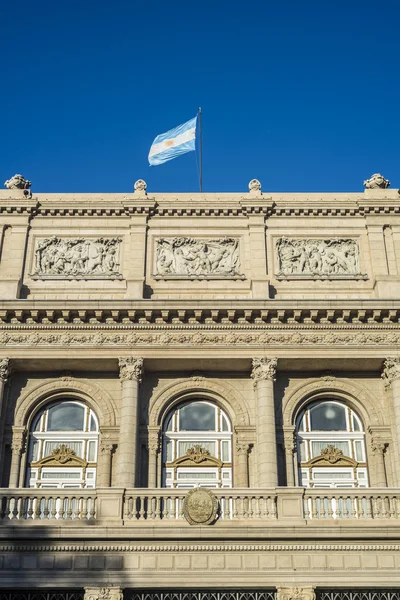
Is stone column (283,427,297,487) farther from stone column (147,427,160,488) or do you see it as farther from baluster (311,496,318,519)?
stone column (147,427,160,488)

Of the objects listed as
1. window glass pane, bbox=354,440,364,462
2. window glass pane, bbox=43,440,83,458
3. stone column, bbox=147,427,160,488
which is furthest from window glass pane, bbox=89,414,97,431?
window glass pane, bbox=354,440,364,462

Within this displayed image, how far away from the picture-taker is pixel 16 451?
95.0 feet

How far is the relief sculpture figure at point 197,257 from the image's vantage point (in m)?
32.2

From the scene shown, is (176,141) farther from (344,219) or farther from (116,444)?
(116,444)

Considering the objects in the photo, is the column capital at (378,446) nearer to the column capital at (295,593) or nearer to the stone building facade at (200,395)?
the stone building facade at (200,395)

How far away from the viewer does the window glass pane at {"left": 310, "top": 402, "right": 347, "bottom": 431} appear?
3006 centimetres

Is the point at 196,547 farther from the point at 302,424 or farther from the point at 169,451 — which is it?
the point at 302,424

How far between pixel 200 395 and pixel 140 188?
8.77 m

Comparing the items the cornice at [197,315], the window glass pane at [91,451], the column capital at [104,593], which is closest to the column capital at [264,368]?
the cornice at [197,315]

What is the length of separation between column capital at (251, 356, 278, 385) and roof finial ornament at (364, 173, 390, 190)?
29.4 ft

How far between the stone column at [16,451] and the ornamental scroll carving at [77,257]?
6212 mm

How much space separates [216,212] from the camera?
33.3 metres

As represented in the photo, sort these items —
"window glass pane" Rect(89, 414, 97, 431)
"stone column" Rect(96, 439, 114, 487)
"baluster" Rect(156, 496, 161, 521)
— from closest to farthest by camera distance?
"baluster" Rect(156, 496, 161, 521), "stone column" Rect(96, 439, 114, 487), "window glass pane" Rect(89, 414, 97, 431)

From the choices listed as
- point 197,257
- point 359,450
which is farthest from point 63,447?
point 359,450
